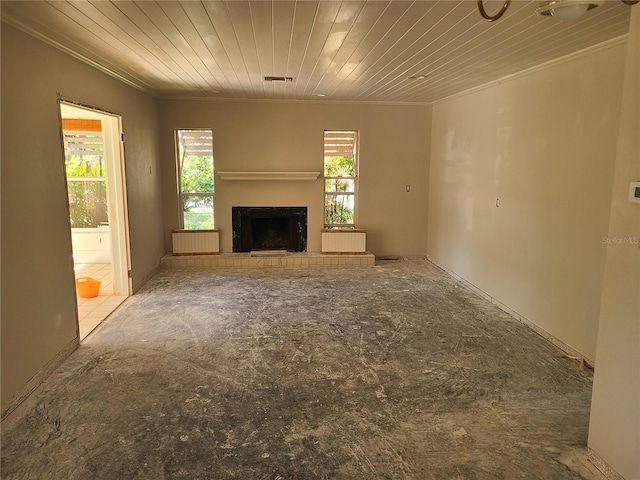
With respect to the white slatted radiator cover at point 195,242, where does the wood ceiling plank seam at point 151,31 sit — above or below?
above

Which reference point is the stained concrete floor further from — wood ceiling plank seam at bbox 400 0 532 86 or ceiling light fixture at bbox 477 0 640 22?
wood ceiling plank seam at bbox 400 0 532 86

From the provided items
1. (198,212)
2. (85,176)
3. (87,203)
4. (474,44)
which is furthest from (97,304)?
(474,44)

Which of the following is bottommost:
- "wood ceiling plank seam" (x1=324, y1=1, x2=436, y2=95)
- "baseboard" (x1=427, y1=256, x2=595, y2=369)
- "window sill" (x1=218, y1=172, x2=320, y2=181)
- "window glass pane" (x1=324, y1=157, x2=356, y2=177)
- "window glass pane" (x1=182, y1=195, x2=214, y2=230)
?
"baseboard" (x1=427, y1=256, x2=595, y2=369)

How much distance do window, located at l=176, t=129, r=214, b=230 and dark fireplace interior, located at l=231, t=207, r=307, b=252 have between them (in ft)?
1.56

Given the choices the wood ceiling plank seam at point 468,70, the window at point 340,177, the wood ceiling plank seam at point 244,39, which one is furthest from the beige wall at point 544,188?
the wood ceiling plank seam at point 244,39

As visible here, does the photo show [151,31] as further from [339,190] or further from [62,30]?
[339,190]

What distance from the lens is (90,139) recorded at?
623 cm

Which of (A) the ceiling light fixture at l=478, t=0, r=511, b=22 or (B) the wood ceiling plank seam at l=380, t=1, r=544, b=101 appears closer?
(A) the ceiling light fixture at l=478, t=0, r=511, b=22

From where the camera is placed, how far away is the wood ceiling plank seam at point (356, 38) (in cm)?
232

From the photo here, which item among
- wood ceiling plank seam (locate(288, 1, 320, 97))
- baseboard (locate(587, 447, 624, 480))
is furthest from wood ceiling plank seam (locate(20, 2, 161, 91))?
baseboard (locate(587, 447, 624, 480))

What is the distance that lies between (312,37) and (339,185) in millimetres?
3752

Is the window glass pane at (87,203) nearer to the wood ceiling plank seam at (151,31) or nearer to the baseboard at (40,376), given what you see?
the wood ceiling plank seam at (151,31)

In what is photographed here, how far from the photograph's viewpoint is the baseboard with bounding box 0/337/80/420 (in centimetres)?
247

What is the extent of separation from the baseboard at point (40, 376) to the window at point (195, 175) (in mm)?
3222
